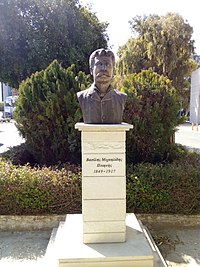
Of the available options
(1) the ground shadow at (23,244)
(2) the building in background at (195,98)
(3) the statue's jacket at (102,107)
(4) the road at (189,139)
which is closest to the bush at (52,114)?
(1) the ground shadow at (23,244)

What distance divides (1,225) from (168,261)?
7.82ft

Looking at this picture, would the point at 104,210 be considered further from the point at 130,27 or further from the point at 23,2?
the point at 130,27

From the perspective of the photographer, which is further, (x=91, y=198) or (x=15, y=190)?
(x=15, y=190)

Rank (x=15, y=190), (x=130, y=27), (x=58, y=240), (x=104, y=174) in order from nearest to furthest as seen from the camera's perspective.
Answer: (x=104, y=174), (x=58, y=240), (x=15, y=190), (x=130, y=27)

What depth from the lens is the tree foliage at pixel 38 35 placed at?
7691 mm

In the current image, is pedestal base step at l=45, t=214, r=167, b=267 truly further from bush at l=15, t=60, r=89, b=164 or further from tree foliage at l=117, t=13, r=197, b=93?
tree foliage at l=117, t=13, r=197, b=93

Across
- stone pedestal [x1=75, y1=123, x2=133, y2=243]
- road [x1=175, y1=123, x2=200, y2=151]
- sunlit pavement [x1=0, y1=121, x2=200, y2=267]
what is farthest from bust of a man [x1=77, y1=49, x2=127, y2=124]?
road [x1=175, y1=123, x2=200, y2=151]

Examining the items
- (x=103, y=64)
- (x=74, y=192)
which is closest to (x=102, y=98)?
(x=103, y=64)

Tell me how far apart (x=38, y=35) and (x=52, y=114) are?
163 inches

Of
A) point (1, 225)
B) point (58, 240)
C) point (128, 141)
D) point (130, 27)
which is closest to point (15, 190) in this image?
point (1, 225)

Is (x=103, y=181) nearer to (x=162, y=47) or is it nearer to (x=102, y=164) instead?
(x=102, y=164)

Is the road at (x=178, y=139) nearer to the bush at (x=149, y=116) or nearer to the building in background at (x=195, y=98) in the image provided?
the bush at (x=149, y=116)

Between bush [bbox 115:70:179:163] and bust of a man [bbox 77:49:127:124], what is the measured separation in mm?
1766

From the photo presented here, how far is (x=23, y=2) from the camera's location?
787cm
